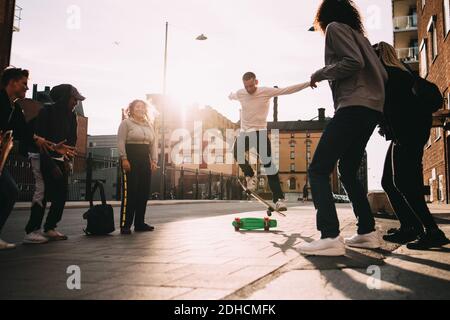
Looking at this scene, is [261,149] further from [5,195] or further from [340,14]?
[5,195]

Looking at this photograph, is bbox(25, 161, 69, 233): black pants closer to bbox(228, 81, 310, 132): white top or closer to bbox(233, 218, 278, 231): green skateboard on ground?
bbox(233, 218, 278, 231): green skateboard on ground

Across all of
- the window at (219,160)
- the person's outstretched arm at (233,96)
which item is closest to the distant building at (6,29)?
the person's outstretched arm at (233,96)

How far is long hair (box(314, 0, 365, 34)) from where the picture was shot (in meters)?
3.55

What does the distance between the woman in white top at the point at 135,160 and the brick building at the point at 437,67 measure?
13168mm

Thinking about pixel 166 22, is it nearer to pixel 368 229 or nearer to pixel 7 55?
pixel 7 55

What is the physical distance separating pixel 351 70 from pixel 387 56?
29.6 inches

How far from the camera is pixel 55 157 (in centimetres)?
492

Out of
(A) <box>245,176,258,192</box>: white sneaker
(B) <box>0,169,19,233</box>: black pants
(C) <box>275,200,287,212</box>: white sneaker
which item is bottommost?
(C) <box>275,200,287,212</box>: white sneaker

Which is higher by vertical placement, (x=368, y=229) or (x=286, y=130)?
(x=286, y=130)

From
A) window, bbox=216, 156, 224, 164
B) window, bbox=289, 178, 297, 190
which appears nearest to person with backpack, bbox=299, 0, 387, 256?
window, bbox=216, 156, 224, 164

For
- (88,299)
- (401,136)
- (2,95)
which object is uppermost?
(2,95)

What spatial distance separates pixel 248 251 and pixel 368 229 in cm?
110
